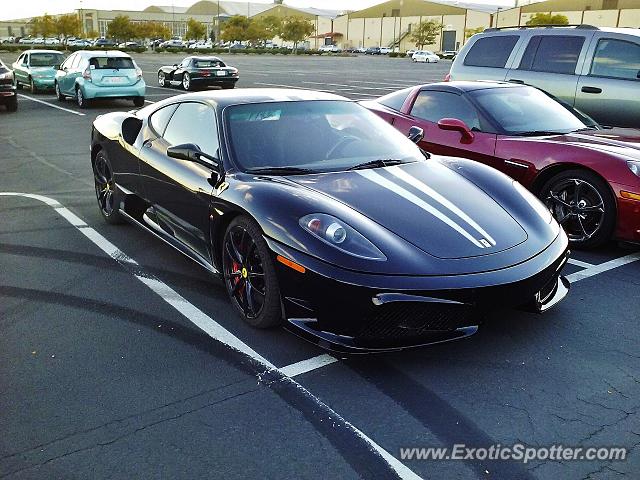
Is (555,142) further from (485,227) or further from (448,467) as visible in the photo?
(448,467)

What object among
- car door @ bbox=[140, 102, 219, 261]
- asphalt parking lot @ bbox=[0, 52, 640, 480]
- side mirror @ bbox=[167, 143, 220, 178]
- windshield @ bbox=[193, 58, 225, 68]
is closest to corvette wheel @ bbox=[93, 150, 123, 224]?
car door @ bbox=[140, 102, 219, 261]

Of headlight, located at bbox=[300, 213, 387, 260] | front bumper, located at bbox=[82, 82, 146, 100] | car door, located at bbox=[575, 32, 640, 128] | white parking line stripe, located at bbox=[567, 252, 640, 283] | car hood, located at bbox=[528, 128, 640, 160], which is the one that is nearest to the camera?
headlight, located at bbox=[300, 213, 387, 260]

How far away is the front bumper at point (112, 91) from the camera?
53.6 ft

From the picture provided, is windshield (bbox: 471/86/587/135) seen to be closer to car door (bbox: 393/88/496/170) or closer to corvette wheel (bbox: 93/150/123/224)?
car door (bbox: 393/88/496/170)

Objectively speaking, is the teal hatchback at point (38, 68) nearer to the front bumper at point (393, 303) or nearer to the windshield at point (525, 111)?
the windshield at point (525, 111)

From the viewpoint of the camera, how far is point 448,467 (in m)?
2.65

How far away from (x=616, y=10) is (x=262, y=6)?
110084 mm

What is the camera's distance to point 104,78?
53.9 ft

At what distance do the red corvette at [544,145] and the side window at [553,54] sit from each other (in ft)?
7.23

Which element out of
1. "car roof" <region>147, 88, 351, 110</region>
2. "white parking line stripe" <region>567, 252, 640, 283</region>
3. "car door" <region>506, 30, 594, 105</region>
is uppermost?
"car door" <region>506, 30, 594, 105</region>

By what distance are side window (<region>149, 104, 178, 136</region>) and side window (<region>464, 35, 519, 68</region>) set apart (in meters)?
5.58

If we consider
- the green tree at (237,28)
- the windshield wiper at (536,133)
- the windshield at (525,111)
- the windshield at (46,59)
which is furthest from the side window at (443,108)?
the green tree at (237,28)

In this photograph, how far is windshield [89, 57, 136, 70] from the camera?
650 inches
